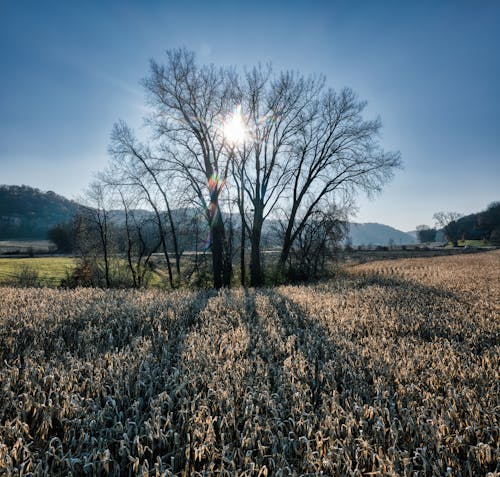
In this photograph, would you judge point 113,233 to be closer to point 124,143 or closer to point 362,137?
point 124,143

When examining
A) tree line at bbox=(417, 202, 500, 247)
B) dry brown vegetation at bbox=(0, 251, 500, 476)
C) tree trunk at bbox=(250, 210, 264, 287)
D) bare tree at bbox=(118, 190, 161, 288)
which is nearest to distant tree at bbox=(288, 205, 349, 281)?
tree trunk at bbox=(250, 210, 264, 287)

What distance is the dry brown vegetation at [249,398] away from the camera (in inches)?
84.5

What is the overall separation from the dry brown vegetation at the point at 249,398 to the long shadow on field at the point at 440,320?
0.05 m

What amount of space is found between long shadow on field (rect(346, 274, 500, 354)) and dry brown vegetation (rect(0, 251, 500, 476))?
0.05 metres

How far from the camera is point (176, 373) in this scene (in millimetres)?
3275

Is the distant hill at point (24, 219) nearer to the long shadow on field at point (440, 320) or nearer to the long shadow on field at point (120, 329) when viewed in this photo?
the long shadow on field at point (120, 329)

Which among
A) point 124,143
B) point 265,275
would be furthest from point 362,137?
point 124,143

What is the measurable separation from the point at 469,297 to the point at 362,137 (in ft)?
49.1

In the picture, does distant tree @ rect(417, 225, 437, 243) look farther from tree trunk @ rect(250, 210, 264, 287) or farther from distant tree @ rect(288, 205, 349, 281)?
tree trunk @ rect(250, 210, 264, 287)

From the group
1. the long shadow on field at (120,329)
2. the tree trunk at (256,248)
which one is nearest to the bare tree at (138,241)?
the tree trunk at (256,248)

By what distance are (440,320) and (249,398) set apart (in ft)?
15.6

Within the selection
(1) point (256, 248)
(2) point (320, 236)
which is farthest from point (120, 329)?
(2) point (320, 236)

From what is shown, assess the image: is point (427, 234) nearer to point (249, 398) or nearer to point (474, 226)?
point (474, 226)

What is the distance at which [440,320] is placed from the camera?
19.1 feet
